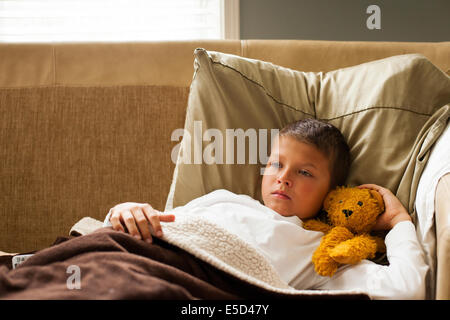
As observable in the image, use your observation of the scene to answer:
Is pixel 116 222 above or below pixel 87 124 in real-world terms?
below

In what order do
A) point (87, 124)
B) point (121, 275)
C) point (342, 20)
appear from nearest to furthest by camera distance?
point (121, 275) < point (87, 124) < point (342, 20)

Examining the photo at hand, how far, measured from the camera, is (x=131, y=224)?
95cm

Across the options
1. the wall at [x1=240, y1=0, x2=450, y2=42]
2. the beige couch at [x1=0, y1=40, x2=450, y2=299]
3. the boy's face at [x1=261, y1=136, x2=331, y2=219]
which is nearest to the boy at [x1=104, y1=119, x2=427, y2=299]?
the boy's face at [x1=261, y1=136, x2=331, y2=219]

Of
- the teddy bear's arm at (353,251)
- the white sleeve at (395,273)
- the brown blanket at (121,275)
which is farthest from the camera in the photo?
the teddy bear's arm at (353,251)

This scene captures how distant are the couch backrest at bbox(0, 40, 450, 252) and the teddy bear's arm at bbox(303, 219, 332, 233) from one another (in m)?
0.54

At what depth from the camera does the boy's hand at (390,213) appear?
3.46ft

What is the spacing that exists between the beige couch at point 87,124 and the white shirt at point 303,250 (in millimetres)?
423

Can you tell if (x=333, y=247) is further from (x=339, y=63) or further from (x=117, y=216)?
(x=339, y=63)

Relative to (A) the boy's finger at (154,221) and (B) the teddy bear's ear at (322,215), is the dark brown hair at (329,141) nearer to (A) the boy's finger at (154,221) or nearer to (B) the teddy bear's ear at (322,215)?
(B) the teddy bear's ear at (322,215)

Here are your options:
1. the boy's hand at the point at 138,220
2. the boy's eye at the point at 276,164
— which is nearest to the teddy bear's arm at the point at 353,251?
the boy's eye at the point at 276,164

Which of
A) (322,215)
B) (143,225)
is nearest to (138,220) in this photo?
(143,225)

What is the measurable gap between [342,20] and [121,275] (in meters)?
1.60

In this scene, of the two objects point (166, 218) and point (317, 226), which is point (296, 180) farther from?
point (166, 218)
